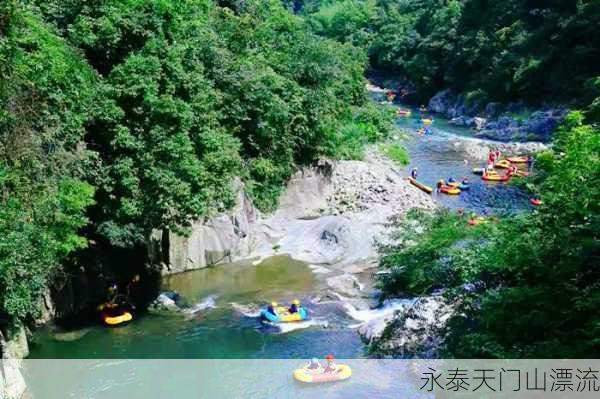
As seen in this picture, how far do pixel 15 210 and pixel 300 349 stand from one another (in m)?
7.48

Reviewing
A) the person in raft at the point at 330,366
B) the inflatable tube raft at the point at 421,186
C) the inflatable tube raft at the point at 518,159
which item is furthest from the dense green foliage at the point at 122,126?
the inflatable tube raft at the point at 518,159

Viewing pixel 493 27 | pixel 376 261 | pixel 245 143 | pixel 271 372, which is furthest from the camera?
pixel 493 27

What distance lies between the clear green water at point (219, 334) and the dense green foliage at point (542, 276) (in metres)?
6.26

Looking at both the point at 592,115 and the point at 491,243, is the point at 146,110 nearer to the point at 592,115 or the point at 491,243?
the point at 491,243

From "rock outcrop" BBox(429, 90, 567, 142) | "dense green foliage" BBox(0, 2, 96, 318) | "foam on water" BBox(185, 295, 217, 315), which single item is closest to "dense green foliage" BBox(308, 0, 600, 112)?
"rock outcrop" BBox(429, 90, 567, 142)

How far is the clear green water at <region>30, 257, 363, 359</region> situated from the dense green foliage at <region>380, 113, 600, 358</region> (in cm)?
626

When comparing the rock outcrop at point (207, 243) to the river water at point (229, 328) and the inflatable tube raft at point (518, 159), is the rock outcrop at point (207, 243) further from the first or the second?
the inflatable tube raft at point (518, 159)

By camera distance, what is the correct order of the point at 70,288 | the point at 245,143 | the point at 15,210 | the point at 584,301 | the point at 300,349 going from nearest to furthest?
the point at 584,301 → the point at 15,210 → the point at 300,349 → the point at 70,288 → the point at 245,143

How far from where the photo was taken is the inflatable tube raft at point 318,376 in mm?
14016

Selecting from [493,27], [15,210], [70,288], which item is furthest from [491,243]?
[493,27]

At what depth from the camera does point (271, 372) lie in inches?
577

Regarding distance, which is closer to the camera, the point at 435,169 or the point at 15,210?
the point at 15,210

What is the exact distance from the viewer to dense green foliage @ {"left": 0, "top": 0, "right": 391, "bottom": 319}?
12.6 m

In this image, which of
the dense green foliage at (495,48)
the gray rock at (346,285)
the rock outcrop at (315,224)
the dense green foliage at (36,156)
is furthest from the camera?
the dense green foliage at (495,48)
